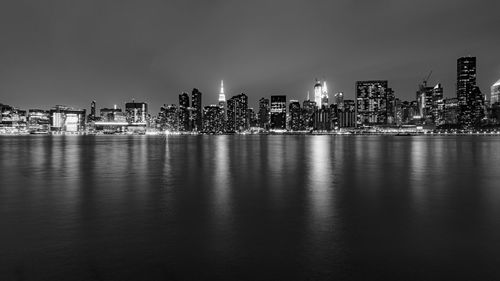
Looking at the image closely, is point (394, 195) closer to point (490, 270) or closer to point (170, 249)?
point (490, 270)

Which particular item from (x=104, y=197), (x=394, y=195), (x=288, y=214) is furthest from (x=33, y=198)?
(x=394, y=195)

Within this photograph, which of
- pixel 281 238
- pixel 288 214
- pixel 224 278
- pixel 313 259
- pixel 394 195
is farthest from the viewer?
pixel 394 195

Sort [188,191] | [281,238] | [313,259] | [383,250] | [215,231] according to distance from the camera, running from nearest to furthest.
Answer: [313,259] → [383,250] → [281,238] → [215,231] → [188,191]

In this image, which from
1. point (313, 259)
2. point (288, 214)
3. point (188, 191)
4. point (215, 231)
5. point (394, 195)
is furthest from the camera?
point (188, 191)

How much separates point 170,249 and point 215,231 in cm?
207

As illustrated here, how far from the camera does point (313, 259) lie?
30.0 feet

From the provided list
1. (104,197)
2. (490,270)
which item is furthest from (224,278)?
(104,197)

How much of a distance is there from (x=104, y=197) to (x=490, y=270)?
15145 mm

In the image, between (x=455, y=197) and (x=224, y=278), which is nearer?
(x=224, y=278)

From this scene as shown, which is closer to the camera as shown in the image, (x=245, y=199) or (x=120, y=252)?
(x=120, y=252)

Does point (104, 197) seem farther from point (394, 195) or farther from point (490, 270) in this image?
point (490, 270)

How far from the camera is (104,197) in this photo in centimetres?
1795

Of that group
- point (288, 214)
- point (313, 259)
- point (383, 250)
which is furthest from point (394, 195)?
point (313, 259)

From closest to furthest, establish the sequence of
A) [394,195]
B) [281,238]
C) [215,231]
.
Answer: [281,238] → [215,231] → [394,195]
